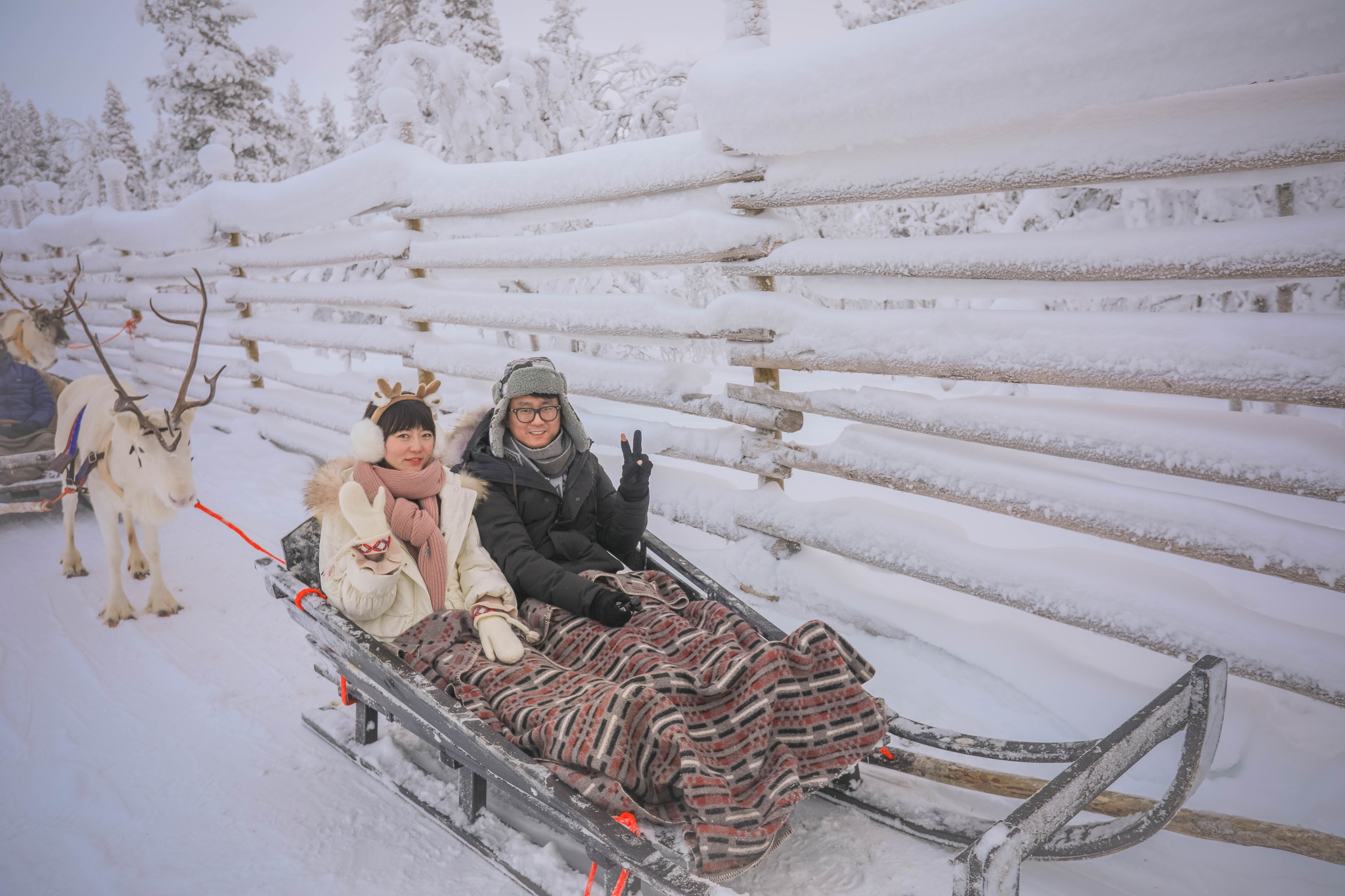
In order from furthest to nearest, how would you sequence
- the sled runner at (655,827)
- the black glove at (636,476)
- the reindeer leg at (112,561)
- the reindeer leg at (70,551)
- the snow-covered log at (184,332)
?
1. the snow-covered log at (184,332)
2. the reindeer leg at (70,551)
3. the reindeer leg at (112,561)
4. the black glove at (636,476)
5. the sled runner at (655,827)

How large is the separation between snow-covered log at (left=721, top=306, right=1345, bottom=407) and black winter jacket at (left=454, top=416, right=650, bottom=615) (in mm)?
1089

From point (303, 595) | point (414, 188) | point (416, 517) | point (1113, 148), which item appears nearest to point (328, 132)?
point (414, 188)

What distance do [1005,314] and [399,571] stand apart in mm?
2340

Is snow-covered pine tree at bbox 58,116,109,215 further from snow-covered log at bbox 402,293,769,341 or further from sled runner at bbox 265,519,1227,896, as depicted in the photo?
sled runner at bbox 265,519,1227,896

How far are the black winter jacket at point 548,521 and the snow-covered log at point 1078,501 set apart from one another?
928mm

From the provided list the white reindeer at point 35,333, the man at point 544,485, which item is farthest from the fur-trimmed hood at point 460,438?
the white reindeer at point 35,333

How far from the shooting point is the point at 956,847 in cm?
205

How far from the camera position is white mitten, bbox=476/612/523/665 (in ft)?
7.30

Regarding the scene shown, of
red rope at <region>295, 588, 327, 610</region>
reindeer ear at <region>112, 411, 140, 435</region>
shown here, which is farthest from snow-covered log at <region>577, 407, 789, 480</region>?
reindeer ear at <region>112, 411, 140, 435</region>

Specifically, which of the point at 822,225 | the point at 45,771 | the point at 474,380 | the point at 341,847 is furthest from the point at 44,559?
the point at 822,225

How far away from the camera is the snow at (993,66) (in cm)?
185

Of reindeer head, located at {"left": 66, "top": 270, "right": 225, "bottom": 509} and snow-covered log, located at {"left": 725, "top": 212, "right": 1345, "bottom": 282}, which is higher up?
snow-covered log, located at {"left": 725, "top": 212, "right": 1345, "bottom": 282}

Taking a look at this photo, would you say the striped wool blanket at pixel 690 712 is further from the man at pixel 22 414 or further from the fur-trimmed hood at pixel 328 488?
the man at pixel 22 414

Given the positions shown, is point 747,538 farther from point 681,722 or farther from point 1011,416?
point 681,722
